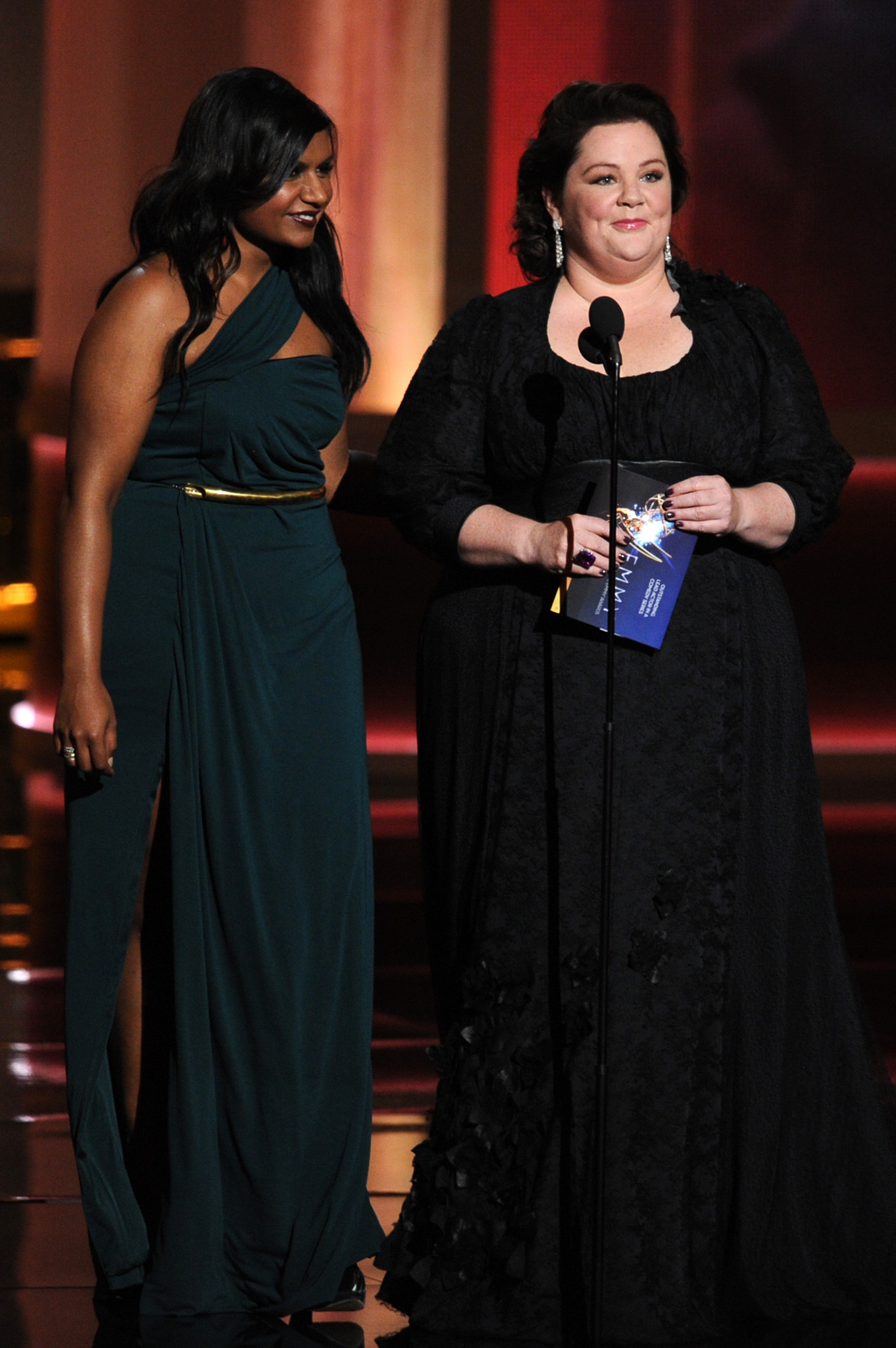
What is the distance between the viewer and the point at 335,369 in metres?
2.74

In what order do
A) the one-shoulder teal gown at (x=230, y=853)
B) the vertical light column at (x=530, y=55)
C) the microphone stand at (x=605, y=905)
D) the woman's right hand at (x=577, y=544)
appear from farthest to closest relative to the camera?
1. the vertical light column at (x=530, y=55)
2. the one-shoulder teal gown at (x=230, y=853)
3. the woman's right hand at (x=577, y=544)
4. the microphone stand at (x=605, y=905)

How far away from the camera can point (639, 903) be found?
2.60 m

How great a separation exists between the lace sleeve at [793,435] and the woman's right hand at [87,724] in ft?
3.45

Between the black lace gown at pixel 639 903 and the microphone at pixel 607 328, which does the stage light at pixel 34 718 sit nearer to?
the black lace gown at pixel 639 903

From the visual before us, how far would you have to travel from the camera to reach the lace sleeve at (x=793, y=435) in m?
2.69

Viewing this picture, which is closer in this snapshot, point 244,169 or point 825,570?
point 244,169

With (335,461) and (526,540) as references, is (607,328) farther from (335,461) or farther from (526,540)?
(335,461)

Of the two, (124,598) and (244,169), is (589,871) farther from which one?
(244,169)

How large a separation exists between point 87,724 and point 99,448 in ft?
1.30

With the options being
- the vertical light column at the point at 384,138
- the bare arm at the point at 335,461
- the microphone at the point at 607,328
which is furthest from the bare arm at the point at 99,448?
the vertical light column at the point at 384,138

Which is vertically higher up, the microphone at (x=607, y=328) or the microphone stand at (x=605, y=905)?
the microphone at (x=607, y=328)

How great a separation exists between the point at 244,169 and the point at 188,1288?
1.64m

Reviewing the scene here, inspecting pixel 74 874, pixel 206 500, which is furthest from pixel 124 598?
pixel 74 874

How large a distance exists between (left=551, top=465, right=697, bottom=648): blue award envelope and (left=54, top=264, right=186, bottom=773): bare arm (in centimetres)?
Answer: 67
